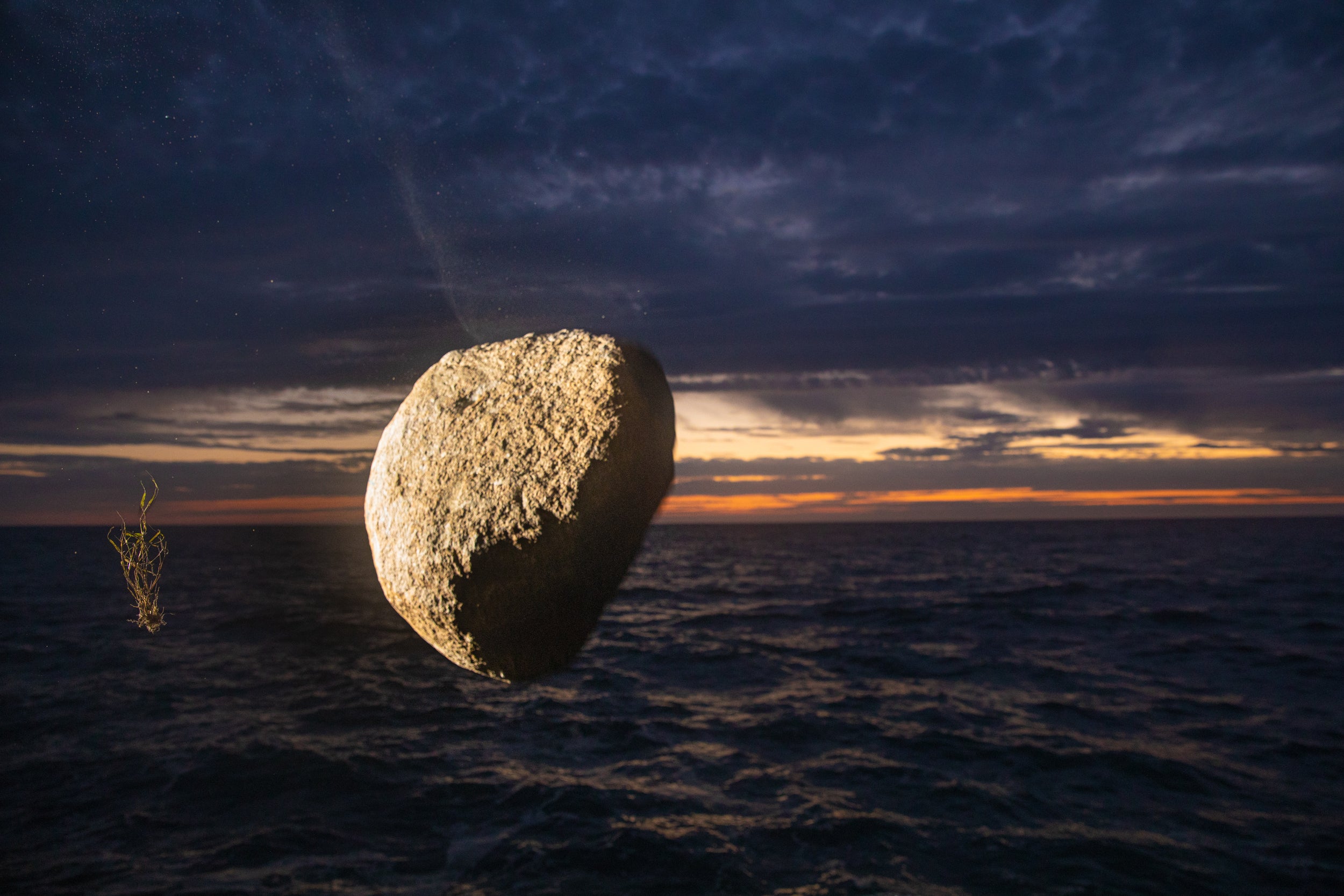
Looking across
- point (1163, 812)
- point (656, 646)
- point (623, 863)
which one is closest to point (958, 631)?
point (656, 646)

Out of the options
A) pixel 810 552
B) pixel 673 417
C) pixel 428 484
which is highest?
pixel 673 417

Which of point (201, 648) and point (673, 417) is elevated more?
point (673, 417)

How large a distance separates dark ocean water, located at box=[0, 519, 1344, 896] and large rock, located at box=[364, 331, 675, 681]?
5.05 m

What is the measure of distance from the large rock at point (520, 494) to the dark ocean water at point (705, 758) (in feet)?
16.6

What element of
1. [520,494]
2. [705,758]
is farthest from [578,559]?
[705,758]

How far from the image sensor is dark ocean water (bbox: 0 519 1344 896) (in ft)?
26.2

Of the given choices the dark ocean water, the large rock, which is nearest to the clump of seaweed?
the large rock

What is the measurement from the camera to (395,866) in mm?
→ 8211

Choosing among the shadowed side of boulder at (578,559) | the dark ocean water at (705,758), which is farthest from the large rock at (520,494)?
the dark ocean water at (705,758)

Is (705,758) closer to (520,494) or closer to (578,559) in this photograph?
(578,559)

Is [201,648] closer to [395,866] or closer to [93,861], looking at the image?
[93,861]

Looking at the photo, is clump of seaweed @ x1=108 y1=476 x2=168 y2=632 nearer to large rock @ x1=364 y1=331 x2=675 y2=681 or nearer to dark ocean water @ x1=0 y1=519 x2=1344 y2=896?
large rock @ x1=364 y1=331 x2=675 y2=681

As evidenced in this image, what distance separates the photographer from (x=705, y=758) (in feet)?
34.2

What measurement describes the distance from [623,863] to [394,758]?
15.2ft
